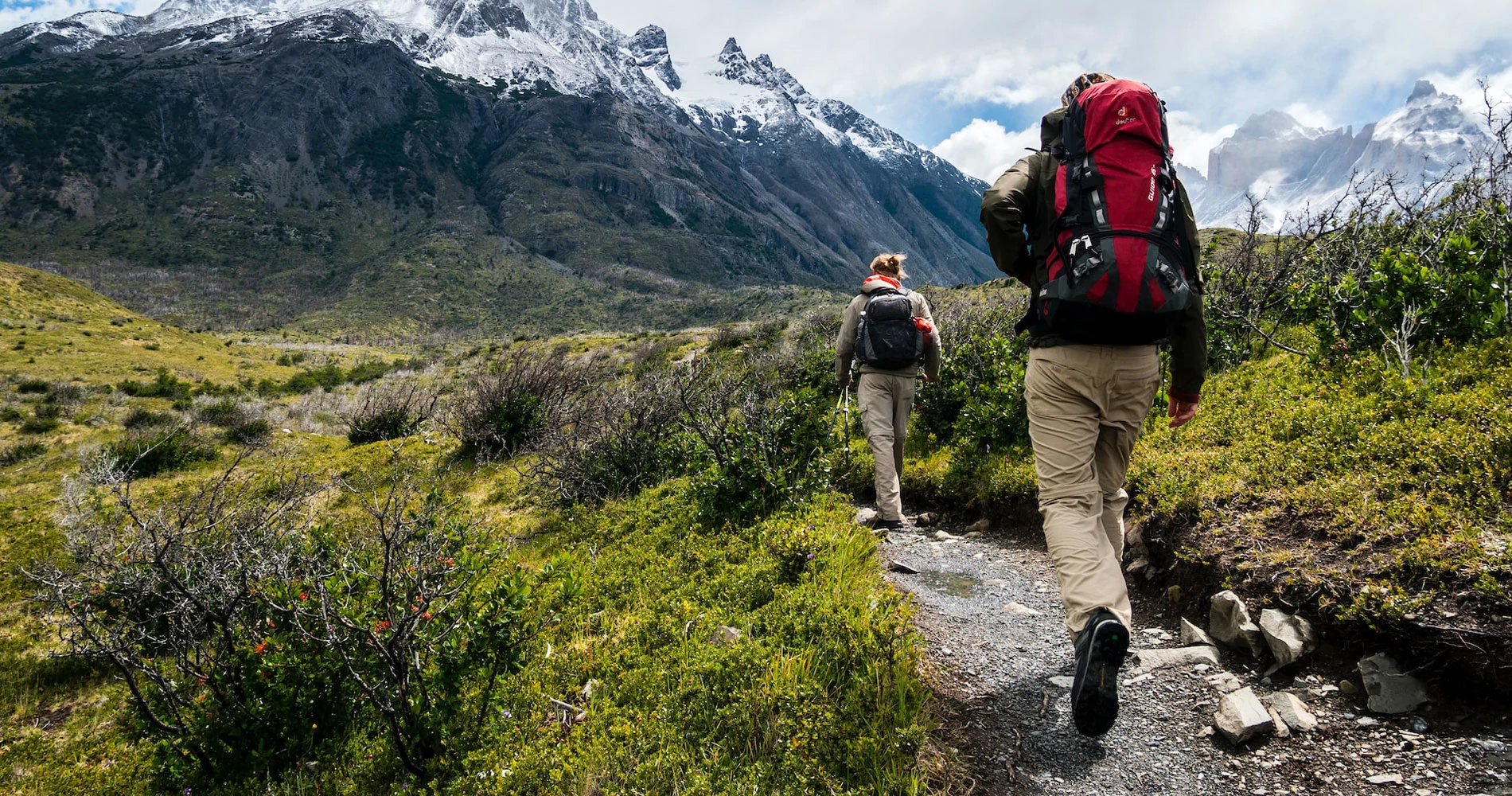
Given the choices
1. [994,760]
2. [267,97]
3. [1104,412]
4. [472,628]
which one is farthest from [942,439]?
[267,97]

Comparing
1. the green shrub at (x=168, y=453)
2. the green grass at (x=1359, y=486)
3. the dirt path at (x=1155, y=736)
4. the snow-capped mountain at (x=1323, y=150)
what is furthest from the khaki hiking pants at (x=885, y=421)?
the snow-capped mountain at (x=1323, y=150)

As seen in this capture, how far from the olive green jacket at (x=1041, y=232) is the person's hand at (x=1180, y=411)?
3 cm

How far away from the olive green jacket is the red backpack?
Result: 11 cm

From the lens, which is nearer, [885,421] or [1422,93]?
[885,421]

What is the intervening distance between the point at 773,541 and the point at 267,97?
222 m

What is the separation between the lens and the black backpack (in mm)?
5484

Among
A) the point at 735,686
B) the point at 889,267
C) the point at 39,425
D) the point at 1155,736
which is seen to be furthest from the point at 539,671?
the point at 39,425

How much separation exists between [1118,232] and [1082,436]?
2.93 ft

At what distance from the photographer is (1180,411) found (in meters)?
3.20

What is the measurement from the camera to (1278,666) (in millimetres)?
Result: 2707

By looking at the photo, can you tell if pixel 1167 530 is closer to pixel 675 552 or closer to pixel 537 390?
pixel 675 552

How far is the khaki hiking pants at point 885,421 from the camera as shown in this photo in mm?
5613

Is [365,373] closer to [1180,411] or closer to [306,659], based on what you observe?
[306,659]

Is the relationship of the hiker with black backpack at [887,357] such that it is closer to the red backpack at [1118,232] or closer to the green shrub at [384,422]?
the red backpack at [1118,232]
